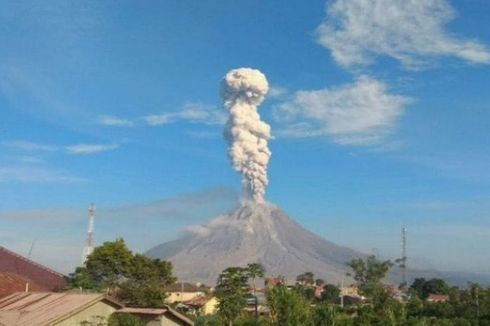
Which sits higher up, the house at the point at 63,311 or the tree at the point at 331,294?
the tree at the point at 331,294

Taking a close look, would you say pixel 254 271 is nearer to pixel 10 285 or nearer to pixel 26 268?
pixel 10 285

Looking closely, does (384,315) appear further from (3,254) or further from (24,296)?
(3,254)

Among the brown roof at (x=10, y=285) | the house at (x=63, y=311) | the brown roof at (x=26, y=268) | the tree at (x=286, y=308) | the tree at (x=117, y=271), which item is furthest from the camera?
the brown roof at (x=26, y=268)

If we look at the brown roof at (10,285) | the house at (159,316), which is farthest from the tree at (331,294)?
the house at (159,316)

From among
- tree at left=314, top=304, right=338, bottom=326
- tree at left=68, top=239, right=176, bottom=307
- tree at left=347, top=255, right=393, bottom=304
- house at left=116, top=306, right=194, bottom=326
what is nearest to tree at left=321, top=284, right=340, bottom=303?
tree at left=347, top=255, right=393, bottom=304

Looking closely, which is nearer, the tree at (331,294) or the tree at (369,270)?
the tree at (369,270)

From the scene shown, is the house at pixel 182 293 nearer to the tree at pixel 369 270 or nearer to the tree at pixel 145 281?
the tree at pixel 369 270

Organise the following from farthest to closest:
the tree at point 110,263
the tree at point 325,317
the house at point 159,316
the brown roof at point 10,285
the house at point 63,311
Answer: the tree at point 110,263 → the brown roof at point 10,285 → the tree at point 325,317 → the house at point 159,316 → the house at point 63,311

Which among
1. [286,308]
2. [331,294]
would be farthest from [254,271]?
[331,294]

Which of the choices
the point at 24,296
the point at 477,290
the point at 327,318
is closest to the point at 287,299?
the point at 327,318
